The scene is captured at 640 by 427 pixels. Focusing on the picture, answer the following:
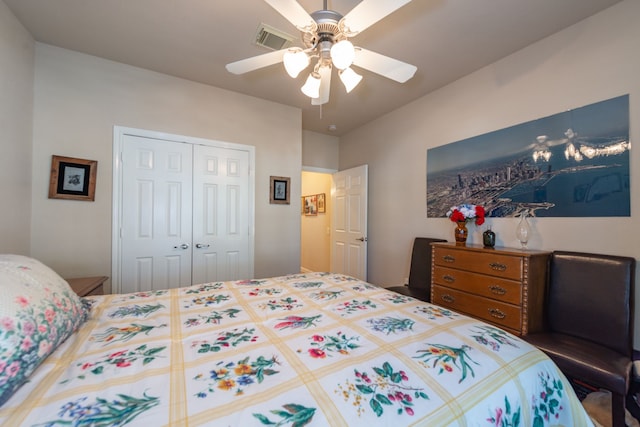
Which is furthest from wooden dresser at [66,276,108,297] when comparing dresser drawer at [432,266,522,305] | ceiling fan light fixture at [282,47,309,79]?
dresser drawer at [432,266,522,305]

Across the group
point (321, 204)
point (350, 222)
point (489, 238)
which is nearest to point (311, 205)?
point (321, 204)

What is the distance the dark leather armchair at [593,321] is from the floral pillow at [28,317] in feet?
8.03

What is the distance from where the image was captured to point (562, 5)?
1.75m

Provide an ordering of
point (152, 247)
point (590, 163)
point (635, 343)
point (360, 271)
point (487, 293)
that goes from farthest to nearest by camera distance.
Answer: point (360, 271), point (152, 247), point (487, 293), point (590, 163), point (635, 343)

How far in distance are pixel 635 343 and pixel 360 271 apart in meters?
2.60

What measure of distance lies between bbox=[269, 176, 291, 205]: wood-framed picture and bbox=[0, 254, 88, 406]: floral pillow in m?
2.33

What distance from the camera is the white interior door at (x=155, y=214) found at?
8.38 ft

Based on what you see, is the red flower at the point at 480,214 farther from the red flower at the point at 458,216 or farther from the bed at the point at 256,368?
the bed at the point at 256,368

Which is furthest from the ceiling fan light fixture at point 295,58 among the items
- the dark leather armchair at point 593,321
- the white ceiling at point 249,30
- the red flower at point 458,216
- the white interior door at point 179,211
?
the dark leather armchair at point 593,321

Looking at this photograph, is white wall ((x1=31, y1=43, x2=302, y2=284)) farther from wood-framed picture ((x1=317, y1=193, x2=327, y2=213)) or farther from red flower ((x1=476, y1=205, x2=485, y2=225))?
red flower ((x1=476, y1=205, x2=485, y2=225))

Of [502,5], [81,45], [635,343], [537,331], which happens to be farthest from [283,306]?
[81,45]

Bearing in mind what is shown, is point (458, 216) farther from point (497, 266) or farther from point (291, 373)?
point (291, 373)

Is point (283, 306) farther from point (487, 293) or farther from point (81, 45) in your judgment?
point (81, 45)

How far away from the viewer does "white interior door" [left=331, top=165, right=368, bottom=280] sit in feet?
12.5
